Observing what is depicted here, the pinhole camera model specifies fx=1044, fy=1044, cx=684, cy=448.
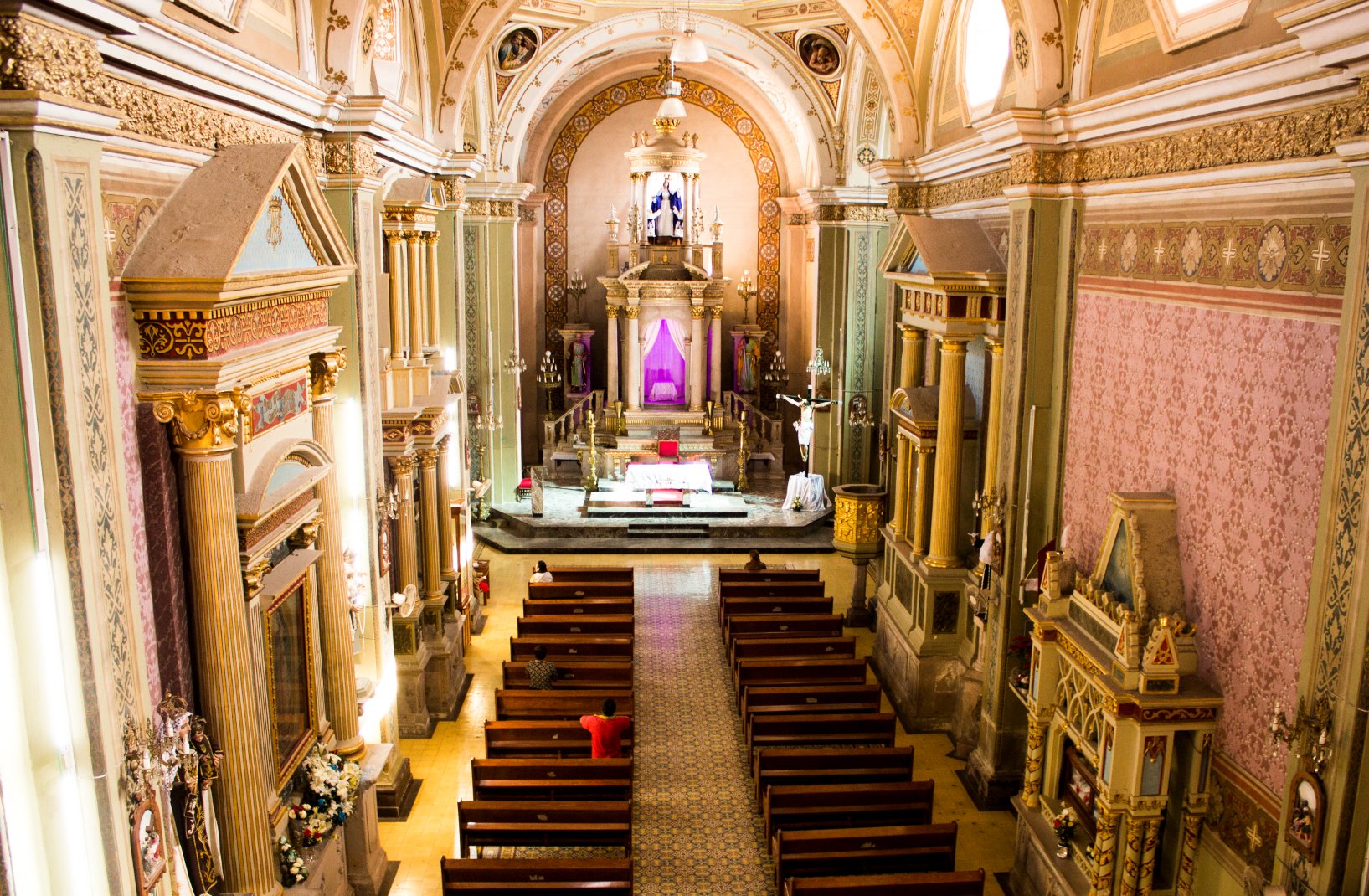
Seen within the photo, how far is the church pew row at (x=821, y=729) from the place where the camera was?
10.6m

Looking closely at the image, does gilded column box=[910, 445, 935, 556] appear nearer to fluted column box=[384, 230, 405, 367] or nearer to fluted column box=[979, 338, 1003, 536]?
fluted column box=[979, 338, 1003, 536]

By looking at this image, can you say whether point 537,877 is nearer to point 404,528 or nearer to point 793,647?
point 404,528

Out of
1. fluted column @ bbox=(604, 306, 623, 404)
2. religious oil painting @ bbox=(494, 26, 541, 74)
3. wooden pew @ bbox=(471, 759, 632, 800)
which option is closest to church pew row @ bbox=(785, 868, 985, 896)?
wooden pew @ bbox=(471, 759, 632, 800)

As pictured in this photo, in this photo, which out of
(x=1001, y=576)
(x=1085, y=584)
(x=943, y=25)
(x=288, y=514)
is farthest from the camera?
(x=943, y=25)

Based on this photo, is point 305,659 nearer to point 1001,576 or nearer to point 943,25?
point 1001,576

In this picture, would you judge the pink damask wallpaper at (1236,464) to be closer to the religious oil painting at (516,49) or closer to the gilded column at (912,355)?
the gilded column at (912,355)

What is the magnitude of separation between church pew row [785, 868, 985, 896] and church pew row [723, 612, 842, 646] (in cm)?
578

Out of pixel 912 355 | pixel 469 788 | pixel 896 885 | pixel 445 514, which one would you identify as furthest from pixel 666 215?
pixel 896 885

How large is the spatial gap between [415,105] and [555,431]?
42.8 feet

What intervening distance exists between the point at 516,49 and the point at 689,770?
13443 mm

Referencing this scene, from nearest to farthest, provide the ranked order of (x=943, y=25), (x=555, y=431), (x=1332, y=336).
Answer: (x=1332, y=336) → (x=943, y=25) → (x=555, y=431)

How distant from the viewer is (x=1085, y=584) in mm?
7578

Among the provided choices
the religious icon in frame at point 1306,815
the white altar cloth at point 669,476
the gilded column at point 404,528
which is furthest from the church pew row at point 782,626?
the religious icon in frame at point 1306,815

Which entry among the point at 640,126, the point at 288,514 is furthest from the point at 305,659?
the point at 640,126
